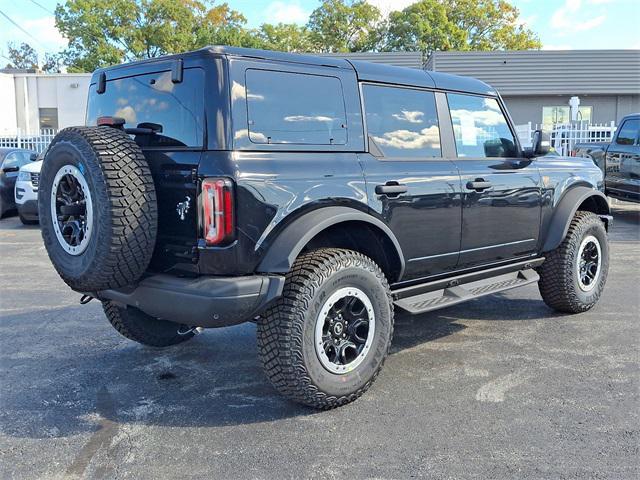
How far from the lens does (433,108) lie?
4500 millimetres

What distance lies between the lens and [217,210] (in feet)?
10.4

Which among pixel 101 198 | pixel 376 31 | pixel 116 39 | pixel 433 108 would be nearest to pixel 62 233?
pixel 101 198

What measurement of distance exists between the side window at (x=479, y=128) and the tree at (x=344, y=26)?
144 feet

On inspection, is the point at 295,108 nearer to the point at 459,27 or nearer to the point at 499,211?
the point at 499,211

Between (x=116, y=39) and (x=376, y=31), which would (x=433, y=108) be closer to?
(x=116, y=39)

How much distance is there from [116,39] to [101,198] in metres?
40.3

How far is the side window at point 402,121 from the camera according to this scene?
4.06 meters

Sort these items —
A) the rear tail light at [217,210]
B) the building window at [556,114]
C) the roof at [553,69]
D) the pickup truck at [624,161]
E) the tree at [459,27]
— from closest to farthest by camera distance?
the rear tail light at [217,210]
the pickup truck at [624,161]
the roof at [553,69]
the building window at [556,114]
the tree at [459,27]

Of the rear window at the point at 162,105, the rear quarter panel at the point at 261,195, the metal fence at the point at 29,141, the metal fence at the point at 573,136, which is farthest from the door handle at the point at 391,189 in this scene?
the metal fence at the point at 29,141

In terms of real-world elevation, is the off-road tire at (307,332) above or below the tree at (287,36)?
below

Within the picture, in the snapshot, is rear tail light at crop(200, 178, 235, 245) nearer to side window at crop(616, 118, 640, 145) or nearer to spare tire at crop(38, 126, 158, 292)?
spare tire at crop(38, 126, 158, 292)

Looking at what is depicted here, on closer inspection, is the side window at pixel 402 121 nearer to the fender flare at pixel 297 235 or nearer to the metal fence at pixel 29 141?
the fender flare at pixel 297 235

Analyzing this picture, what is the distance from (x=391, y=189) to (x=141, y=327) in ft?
6.92

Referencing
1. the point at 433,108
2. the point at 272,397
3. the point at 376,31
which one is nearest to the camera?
the point at 272,397
